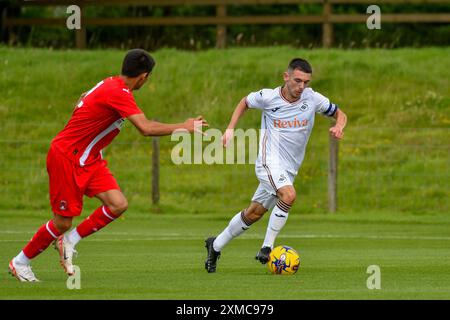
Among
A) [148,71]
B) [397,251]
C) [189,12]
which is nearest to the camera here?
[148,71]

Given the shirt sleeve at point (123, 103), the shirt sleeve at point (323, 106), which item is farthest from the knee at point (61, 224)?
the shirt sleeve at point (323, 106)

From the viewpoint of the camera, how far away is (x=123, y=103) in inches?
452

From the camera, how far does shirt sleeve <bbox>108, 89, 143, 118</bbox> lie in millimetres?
11453

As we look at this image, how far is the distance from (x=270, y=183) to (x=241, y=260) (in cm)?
175

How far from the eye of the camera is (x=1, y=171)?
25453 millimetres

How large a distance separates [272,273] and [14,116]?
17.0 metres

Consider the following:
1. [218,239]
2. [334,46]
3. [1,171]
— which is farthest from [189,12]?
[218,239]

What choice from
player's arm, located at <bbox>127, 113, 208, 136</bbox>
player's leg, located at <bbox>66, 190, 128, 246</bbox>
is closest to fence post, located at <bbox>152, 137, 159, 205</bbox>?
player's leg, located at <bbox>66, 190, 128, 246</bbox>

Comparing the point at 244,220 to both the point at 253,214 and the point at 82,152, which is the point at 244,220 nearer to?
the point at 253,214

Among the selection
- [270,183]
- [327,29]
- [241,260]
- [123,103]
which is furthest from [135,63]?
[327,29]

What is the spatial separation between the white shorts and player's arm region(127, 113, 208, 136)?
2.29 m

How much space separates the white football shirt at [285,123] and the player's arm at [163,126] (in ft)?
8.19

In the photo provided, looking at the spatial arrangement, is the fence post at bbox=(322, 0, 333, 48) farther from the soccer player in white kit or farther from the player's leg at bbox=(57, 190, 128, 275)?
the player's leg at bbox=(57, 190, 128, 275)
